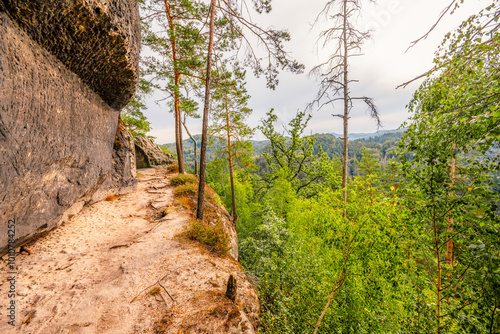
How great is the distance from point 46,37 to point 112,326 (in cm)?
665

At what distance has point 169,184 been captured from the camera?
11742 millimetres

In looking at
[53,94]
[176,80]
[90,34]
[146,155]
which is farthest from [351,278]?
[146,155]

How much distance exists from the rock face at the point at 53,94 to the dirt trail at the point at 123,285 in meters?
0.94

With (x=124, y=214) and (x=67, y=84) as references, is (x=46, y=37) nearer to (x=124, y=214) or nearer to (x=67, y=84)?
(x=67, y=84)

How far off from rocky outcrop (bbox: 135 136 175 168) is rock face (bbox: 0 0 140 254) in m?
11.9

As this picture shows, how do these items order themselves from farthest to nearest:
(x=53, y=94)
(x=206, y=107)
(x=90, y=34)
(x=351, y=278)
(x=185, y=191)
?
(x=185, y=191) < (x=206, y=107) < (x=351, y=278) < (x=90, y=34) < (x=53, y=94)

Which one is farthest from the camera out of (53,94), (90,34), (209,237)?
(209,237)

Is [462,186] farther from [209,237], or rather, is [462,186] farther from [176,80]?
[176,80]

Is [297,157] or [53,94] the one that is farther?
[297,157]

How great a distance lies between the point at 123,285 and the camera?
155 inches

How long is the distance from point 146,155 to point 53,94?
14.7m

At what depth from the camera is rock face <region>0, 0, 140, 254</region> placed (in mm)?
3477

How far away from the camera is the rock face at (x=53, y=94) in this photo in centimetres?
348

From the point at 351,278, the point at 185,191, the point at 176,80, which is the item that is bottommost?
the point at 351,278
